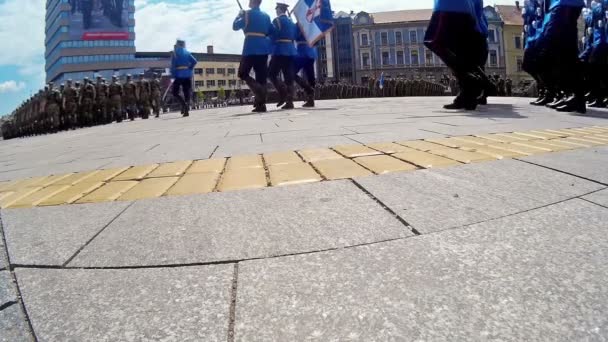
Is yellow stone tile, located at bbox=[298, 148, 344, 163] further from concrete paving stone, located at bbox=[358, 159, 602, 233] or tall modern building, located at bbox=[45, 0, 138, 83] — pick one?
tall modern building, located at bbox=[45, 0, 138, 83]

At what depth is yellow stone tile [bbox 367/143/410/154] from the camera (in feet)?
9.61

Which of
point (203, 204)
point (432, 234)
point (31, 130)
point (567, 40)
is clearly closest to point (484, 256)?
point (432, 234)

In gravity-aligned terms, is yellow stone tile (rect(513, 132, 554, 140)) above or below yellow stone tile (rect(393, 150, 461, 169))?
above

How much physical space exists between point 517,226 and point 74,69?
9622 centimetres

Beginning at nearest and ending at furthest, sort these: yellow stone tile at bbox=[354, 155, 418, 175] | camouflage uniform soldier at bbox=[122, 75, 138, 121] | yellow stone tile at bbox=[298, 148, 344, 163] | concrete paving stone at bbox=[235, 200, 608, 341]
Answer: concrete paving stone at bbox=[235, 200, 608, 341], yellow stone tile at bbox=[354, 155, 418, 175], yellow stone tile at bbox=[298, 148, 344, 163], camouflage uniform soldier at bbox=[122, 75, 138, 121]

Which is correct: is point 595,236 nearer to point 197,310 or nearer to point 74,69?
point 197,310

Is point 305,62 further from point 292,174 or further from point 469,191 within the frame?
point 469,191

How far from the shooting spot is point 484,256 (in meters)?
1.15

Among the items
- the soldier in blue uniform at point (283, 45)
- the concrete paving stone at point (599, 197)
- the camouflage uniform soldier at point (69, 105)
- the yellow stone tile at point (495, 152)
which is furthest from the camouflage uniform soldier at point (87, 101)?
the concrete paving stone at point (599, 197)

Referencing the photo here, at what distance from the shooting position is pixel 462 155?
8.64ft

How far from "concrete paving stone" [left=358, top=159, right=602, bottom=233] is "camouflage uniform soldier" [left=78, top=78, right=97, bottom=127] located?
17.7 m

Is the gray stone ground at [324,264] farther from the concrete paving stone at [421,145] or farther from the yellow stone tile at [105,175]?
the concrete paving stone at [421,145]

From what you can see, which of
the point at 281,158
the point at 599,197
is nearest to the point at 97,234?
the point at 281,158

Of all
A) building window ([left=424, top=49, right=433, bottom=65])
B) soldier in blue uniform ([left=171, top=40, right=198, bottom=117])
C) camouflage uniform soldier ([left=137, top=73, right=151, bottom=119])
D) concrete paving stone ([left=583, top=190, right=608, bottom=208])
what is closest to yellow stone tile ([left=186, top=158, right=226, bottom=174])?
concrete paving stone ([left=583, top=190, right=608, bottom=208])
